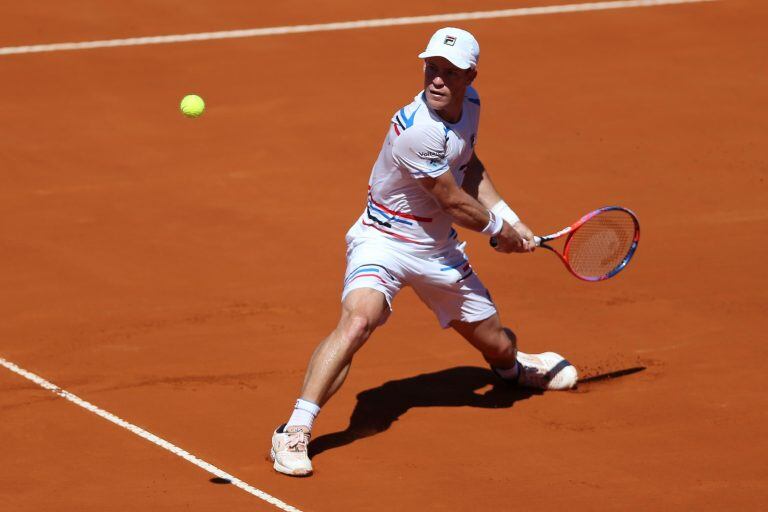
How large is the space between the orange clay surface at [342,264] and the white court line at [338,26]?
184 millimetres

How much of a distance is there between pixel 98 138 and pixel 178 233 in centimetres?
219

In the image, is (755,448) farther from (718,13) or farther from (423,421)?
(718,13)

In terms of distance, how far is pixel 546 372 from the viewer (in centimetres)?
948

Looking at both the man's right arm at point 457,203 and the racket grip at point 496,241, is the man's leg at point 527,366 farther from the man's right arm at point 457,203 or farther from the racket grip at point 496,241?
the man's right arm at point 457,203

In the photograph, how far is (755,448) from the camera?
28.3 feet

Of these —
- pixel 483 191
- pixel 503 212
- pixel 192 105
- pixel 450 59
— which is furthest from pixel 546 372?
pixel 192 105

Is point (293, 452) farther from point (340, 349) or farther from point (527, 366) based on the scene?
point (527, 366)

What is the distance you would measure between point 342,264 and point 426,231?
2755mm

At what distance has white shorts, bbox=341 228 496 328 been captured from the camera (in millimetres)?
8617

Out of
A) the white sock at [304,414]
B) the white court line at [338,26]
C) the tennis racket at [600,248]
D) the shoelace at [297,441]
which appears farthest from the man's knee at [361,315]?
the white court line at [338,26]

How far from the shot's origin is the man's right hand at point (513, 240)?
28.5 feet

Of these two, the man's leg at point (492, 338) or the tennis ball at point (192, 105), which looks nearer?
the man's leg at point (492, 338)

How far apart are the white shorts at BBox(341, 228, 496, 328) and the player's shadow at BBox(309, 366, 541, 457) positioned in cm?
65

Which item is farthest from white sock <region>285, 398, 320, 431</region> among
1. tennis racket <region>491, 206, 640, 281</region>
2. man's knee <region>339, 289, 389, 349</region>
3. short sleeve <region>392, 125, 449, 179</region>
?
tennis racket <region>491, 206, 640, 281</region>
